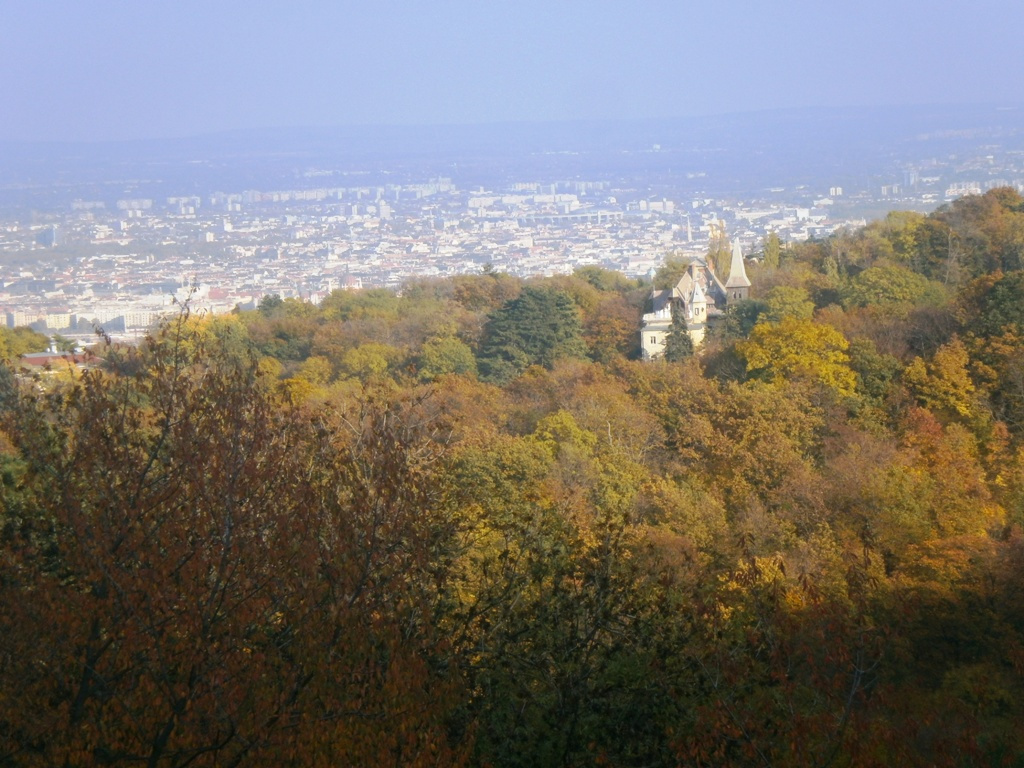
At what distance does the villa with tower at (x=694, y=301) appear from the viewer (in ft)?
126

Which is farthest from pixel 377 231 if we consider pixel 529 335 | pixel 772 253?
pixel 529 335

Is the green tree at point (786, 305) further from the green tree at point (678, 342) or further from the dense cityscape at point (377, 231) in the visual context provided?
the dense cityscape at point (377, 231)

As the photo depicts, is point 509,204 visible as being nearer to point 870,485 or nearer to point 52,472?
point 870,485

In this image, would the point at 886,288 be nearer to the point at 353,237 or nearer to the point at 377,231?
the point at 353,237

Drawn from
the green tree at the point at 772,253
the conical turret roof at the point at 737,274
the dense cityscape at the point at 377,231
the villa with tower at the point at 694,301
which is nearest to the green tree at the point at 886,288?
the villa with tower at the point at 694,301

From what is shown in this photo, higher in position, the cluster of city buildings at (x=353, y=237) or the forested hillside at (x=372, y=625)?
the forested hillside at (x=372, y=625)

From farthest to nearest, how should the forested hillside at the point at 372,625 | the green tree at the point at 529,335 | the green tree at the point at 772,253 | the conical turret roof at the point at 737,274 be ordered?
the green tree at the point at 772,253 < the conical turret roof at the point at 737,274 < the green tree at the point at 529,335 < the forested hillside at the point at 372,625

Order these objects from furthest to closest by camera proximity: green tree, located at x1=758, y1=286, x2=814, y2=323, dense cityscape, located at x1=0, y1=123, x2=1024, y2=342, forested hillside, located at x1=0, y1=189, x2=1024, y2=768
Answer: dense cityscape, located at x1=0, y1=123, x2=1024, y2=342 → green tree, located at x1=758, y1=286, x2=814, y2=323 → forested hillside, located at x1=0, y1=189, x2=1024, y2=768

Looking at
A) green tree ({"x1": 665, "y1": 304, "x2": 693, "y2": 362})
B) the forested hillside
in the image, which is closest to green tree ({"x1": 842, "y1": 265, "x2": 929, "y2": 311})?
green tree ({"x1": 665, "y1": 304, "x2": 693, "y2": 362})

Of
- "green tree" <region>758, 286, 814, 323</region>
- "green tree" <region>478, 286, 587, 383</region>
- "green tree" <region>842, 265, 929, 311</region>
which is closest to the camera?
"green tree" <region>842, 265, 929, 311</region>

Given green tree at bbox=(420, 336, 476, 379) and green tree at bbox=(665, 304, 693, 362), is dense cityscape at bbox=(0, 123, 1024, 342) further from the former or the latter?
green tree at bbox=(665, 304, 693, 362)

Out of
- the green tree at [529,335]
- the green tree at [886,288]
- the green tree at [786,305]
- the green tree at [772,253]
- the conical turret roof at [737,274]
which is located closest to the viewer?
the green tree at [886,288]

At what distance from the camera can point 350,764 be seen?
5.60 m

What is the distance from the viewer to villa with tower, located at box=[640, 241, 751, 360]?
3828 cm
